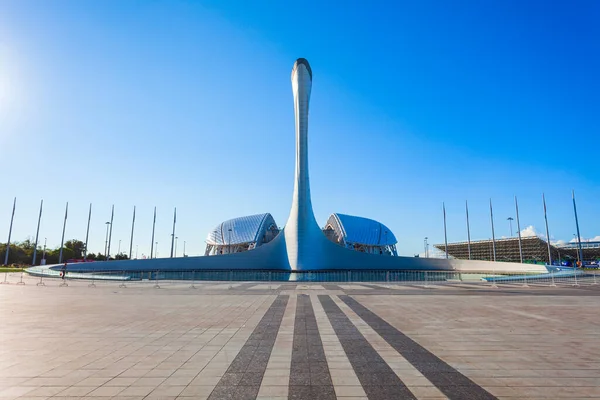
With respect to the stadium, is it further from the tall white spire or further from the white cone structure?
the tall white spire

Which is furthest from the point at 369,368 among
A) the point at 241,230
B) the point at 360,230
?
the point at 360,230

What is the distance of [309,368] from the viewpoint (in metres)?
5.67

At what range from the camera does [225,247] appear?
80812 millimetres

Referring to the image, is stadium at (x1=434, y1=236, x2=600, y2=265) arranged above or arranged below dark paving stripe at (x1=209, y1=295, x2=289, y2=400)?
above

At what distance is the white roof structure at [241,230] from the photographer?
249 ft

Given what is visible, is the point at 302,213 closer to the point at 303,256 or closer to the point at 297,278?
the point at 303,256

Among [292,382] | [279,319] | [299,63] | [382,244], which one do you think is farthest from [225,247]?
[292,382]

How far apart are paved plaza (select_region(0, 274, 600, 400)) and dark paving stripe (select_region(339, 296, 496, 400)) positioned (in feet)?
0.07

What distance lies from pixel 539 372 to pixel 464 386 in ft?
5.20

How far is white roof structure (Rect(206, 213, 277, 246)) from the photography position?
249ft

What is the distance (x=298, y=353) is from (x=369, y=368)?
143 cm

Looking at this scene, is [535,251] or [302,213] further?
[535,251]

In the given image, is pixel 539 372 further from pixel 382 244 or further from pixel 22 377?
pixel 382 244

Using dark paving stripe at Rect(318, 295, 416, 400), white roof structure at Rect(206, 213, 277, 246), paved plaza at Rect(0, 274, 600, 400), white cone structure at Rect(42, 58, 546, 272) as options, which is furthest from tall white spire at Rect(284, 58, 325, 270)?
dark paving stripe at Rect(318, 295, 416, 400)
